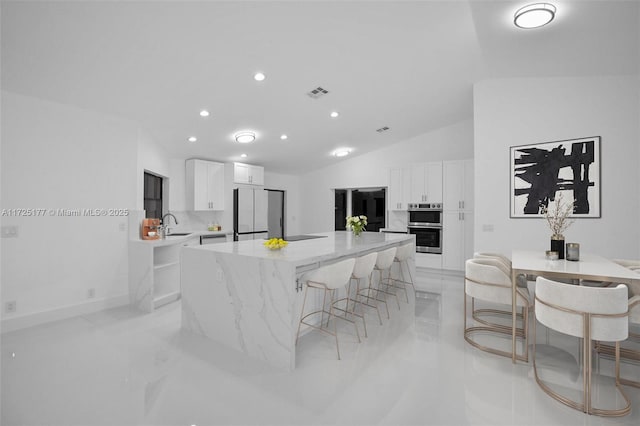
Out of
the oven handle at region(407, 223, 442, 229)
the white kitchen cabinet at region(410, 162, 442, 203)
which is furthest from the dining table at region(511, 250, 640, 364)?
the white kitchen cabinet at region(410, 162, 442, 203)

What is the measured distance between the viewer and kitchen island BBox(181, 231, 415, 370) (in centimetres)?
243

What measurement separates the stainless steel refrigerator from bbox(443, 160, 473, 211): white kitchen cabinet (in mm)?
3870

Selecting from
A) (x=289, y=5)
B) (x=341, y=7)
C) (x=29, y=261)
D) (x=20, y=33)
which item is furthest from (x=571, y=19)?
(x=29, y=261)

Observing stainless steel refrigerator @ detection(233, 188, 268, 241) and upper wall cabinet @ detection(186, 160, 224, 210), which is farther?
stainless steel refrigerator @ detection(233, 188, 268, 241)

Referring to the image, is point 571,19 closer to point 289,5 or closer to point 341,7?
point 341,7

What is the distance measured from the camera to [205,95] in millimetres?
3850

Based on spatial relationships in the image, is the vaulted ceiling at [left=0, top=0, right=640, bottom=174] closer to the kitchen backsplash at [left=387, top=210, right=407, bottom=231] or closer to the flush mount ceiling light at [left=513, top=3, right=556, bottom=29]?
the flush mount ceiling light at [left=513, top=3, right=556, bottom=29]

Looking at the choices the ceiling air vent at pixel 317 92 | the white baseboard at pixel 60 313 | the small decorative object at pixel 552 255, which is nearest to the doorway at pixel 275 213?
the ceiling air vent at pixel 317 92

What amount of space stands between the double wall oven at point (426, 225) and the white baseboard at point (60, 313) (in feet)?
16.5

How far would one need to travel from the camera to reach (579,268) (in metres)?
2.42

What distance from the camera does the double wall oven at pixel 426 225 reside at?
612cm

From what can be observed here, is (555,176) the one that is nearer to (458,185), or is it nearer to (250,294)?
(458,185)

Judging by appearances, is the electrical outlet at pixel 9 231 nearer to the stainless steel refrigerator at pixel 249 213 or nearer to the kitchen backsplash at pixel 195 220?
the kitchen backsplash at pixel 195 220

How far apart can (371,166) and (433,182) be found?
1.60 metres
